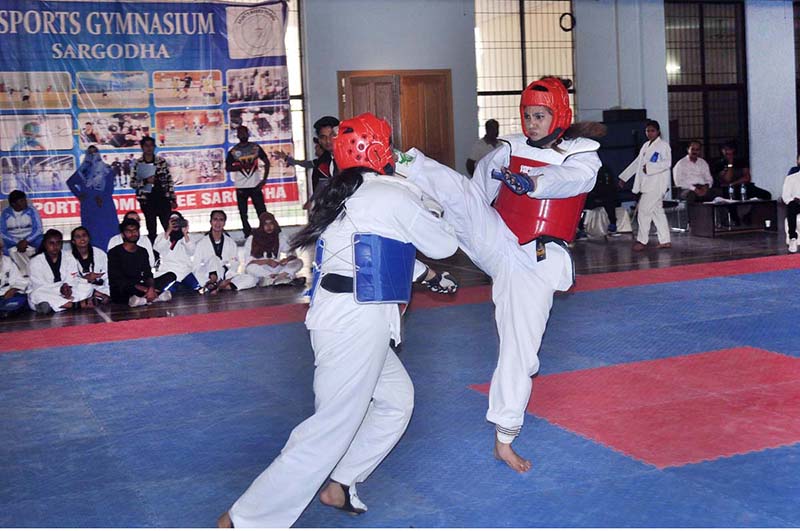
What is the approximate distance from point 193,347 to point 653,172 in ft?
22.4

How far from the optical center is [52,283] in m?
9.16

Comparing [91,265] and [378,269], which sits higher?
[378,269]

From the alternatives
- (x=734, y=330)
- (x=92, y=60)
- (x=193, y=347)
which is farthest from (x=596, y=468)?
(x=92, y=60)

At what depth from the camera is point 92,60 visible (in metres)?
12.9

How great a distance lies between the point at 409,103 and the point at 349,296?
1169cm

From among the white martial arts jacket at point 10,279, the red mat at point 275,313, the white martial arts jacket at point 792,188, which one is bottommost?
the red mat at point 275,313

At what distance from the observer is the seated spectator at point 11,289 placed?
9.08m

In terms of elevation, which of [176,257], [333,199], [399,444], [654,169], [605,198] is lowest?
[399,444]

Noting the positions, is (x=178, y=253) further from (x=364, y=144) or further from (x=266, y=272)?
(x=364, y=144)

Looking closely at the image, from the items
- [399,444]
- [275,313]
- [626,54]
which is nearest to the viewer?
[399,444]

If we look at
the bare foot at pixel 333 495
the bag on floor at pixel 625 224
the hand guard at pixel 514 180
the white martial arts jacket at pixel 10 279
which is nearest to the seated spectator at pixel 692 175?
the bag on floor at pixel 625 224

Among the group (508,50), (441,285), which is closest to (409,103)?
(508,50)

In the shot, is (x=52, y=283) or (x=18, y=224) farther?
(x=18, y=224)

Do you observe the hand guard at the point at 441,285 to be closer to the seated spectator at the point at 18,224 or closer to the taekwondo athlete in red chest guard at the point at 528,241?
the taekwondo athlete in red chest guard at the point at 528,241
